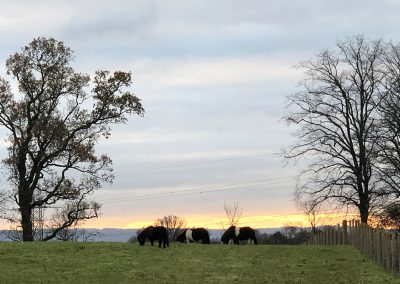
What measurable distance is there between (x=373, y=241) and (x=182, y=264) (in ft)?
26.7

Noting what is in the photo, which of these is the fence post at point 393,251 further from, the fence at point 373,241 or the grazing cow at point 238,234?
the grazing cow at point 238,234

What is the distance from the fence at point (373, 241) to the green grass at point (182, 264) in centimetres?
47

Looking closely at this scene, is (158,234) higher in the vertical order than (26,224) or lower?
lower

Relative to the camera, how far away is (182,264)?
21.8 m

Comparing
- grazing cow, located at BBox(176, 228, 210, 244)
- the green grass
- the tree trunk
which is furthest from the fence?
the tree trunk

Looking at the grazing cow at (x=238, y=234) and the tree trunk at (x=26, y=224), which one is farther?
the tree trunk at (x=26, y=224)

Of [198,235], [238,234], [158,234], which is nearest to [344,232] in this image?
[238,234]

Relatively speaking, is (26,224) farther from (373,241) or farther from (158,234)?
(373,241)

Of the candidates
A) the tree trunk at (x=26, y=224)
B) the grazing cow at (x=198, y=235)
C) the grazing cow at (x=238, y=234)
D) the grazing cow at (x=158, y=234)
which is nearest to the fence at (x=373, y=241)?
the grazing cow at (x=238, y=234)

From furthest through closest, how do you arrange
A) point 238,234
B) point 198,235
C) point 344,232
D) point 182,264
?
point 238,234 → point 198,235 → point 344,232 → point 182,264

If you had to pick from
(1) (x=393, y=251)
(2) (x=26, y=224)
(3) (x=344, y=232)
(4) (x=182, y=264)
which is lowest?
(4) (x=182, y=264)

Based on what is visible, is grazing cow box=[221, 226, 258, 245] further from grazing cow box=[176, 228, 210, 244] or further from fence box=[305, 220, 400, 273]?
fence box=[305, 220, 400, 273]

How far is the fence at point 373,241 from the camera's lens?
2025 centimetres

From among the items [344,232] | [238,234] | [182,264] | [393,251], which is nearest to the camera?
[393,251]
